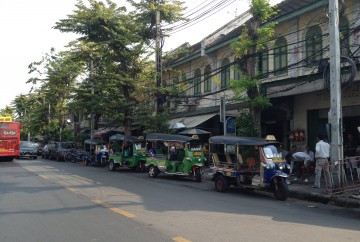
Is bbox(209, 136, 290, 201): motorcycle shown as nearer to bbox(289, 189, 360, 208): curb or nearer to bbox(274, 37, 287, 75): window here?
bbox(289, 189, 360, 208): curb

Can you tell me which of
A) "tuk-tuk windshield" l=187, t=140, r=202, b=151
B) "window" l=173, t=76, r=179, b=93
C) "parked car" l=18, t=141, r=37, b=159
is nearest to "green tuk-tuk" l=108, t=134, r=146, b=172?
"tuk-tuk windshield" l=187, t=140, r=202, b=151

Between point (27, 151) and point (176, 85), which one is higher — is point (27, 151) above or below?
below

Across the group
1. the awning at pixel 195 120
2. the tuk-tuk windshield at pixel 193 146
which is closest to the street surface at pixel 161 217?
the tuk-tuk windshield at pixel 193 146

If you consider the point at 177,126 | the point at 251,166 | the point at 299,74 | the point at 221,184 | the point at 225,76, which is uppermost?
the point at 225,76

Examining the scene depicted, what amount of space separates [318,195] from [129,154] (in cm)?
1279

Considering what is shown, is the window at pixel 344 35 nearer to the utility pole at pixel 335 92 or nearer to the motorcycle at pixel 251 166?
the utility pole at pixel 335 92

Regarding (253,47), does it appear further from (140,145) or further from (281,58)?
(140,145)

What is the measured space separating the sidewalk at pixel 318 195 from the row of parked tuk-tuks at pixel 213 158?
99 cm

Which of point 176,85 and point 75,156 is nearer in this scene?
point 176,85

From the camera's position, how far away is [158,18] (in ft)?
79.2

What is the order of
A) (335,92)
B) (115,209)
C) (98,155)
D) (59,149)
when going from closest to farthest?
1. (115,209)
2. (335,92)
3. (98,155)
4. (59,149)

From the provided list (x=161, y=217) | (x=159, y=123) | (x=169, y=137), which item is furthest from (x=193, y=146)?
(x=161, y=217)

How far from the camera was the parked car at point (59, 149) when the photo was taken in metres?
34.1

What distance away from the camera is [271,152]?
12.8m
